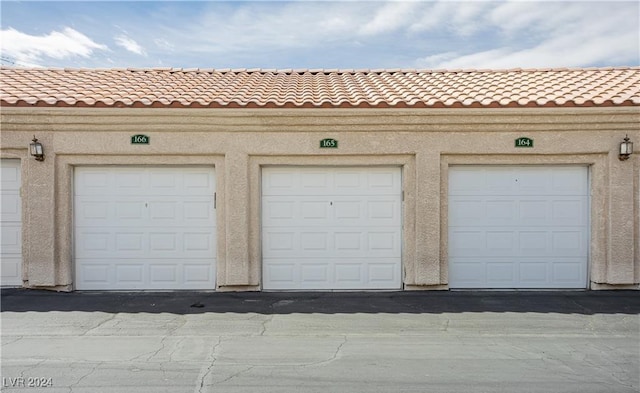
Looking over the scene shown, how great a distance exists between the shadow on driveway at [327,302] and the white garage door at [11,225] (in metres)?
0.38

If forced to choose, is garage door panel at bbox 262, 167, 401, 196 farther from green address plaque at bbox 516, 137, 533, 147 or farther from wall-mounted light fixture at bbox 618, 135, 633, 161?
wall-mounted light fixture at bbox 618, 135, 633, 161

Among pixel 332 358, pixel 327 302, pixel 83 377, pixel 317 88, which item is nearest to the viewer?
pixel 83 377

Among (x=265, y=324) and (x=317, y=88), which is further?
(x=317, y=88)

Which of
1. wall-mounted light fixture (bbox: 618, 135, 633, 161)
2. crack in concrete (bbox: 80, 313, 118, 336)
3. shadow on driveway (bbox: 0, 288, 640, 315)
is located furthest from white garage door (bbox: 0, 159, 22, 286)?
wall-mounted light fixture (bbox: 618, 135, 633, 161)

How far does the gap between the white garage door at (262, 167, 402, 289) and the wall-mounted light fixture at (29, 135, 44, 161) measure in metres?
3.83

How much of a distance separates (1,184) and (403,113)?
23.9 ft

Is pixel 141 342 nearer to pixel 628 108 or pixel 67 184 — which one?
pixel 67 184

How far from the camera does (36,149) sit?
26.8ft

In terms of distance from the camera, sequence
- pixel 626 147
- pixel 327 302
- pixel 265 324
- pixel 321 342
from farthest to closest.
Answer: pixel 626 147, pixel 327 302, pixel 265 324, pixel 321 342

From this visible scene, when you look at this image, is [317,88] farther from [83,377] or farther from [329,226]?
[83,377]

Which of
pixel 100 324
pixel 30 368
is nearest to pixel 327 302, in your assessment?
pixel 100 324

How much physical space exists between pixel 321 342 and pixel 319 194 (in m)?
3.42

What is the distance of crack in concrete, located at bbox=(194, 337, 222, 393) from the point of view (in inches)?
176

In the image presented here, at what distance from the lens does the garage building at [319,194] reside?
8320 millimetres
